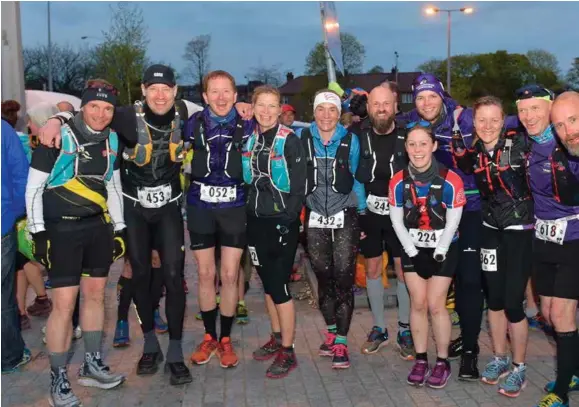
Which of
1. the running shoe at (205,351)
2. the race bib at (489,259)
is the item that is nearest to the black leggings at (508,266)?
the race bib at (489,259)

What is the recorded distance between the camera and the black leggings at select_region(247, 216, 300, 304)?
Result: 4926 millimetres

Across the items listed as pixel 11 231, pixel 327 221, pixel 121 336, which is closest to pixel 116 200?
pixel 11 231

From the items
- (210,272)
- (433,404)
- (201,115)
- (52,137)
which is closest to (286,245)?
(210,272)

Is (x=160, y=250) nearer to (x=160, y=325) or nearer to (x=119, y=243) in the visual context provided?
(x=119, y=243)

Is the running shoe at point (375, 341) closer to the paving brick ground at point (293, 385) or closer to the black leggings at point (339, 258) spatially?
the paving brick ground at point (293, 385)

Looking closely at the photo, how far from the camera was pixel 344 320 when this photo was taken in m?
5.28

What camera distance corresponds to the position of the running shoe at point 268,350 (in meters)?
5.44

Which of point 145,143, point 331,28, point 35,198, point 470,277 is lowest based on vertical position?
point 470,277

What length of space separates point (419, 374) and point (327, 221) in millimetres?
1382

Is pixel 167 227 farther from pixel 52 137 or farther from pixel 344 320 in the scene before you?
pixel 344 320

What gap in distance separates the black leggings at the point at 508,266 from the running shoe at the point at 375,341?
128 cm

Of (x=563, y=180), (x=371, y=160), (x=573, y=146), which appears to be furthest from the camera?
(x=371, y=160)

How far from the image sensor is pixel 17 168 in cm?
496

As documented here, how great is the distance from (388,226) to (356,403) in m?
1.50
